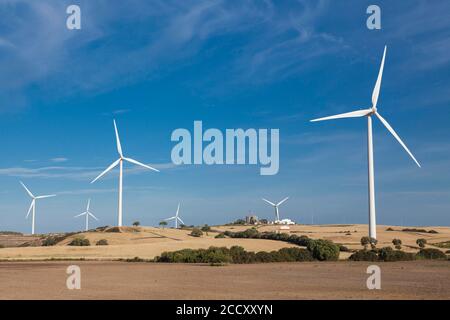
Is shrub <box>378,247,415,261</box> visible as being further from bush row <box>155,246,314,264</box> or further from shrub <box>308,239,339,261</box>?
bush row <box>155,246,314,264</box>

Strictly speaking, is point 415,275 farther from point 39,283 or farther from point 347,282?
point 39,283

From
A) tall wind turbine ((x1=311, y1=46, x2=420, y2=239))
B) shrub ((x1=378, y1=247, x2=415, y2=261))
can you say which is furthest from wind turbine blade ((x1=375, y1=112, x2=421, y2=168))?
shrub ((x1=378, y1=247, x2=415, y2=261))

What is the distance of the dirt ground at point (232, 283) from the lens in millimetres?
26719

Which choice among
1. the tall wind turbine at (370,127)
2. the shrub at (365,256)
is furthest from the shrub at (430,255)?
the tall wind turbine at (370,127)

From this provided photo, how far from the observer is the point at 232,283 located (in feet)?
107

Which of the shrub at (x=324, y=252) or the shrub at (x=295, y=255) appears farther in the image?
the shrub at (x=324, y=252)

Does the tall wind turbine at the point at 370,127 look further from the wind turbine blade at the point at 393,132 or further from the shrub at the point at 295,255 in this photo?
the shrub at the point at 295,255

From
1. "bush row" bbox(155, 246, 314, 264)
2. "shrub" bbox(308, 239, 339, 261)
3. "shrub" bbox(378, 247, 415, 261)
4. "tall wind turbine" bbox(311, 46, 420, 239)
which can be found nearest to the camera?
"shrub" bbox(378, 247, 415, 261)

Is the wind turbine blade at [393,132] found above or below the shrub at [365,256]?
above

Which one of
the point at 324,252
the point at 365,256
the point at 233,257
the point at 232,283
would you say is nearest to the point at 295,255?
the point at 324,252

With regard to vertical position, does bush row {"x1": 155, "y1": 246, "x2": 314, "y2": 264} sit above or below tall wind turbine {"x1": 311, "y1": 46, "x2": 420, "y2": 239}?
below

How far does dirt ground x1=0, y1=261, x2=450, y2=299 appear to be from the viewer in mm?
26719

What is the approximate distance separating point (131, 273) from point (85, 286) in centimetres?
929
